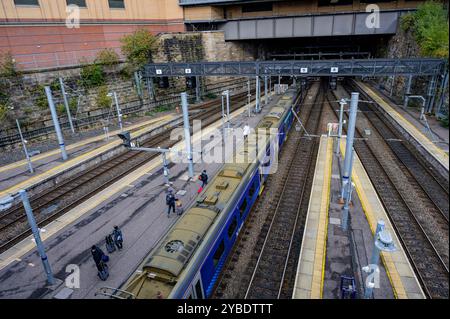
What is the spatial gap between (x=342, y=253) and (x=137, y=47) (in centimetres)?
3655

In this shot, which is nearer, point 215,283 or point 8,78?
point 215,283

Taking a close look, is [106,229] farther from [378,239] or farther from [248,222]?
[378,239]

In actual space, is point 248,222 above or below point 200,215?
below

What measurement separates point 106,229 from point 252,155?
9.71 m

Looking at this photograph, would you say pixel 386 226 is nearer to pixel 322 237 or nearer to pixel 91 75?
pixel 322 237

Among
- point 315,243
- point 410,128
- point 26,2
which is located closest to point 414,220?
point 315,243

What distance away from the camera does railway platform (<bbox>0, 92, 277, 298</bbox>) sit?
13.9m

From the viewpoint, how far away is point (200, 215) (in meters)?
12.9

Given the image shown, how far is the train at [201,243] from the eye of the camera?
→ 9938 mm

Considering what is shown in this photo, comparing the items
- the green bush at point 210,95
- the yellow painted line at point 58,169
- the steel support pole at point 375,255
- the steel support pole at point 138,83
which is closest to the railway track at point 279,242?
the steel support pole at point 375,255

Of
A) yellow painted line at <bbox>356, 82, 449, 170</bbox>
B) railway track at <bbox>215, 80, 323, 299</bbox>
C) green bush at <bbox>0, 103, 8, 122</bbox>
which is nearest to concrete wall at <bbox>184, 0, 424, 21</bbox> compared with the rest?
yellow painted line at <bbox>356, 82, 449, 170</bbox>

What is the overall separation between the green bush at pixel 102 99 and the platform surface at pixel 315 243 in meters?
26.0
